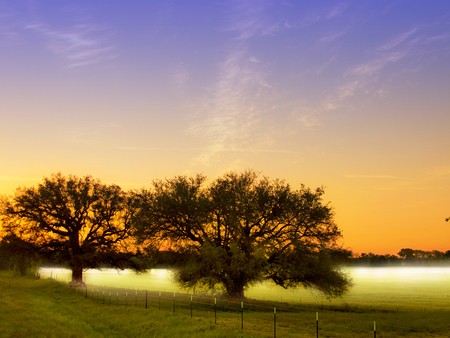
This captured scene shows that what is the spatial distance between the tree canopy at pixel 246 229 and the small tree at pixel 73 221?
15.2 meters

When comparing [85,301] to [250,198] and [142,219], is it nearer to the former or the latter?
[142,219]

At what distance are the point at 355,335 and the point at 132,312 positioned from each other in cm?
1744

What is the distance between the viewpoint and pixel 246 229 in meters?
43.7

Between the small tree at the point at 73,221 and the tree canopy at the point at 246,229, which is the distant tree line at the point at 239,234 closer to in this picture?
the tree canopy at the point at 246,229

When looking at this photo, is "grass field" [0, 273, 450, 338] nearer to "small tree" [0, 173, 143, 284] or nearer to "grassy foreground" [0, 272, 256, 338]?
"grassy foreground" [0, 272, 256, 338]

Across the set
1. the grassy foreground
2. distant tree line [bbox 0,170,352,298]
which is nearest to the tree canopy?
distant tree line [bbox 0,170,352,298]

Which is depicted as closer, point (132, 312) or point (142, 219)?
point (132, 312)

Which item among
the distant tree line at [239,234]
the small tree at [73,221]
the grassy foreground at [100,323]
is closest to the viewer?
the grassy foreground at [100,323]

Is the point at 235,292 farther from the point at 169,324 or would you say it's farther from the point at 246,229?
the point at 169,324

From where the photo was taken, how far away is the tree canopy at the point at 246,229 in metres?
40.8

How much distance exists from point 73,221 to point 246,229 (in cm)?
→ 3217

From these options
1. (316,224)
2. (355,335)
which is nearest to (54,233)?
(316,224)

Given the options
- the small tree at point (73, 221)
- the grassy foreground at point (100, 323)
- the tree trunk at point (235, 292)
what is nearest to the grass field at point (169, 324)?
the grassy foreground at point (100, 323)

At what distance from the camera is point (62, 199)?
6000 centimetres
